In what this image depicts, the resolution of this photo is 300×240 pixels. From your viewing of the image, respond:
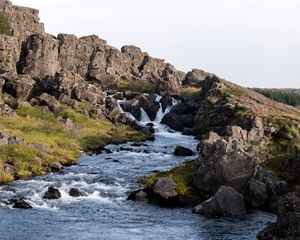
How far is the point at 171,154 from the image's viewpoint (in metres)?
92.8

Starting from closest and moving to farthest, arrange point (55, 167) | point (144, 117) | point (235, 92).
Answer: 1. point (55, 167)
2. point (235, 92)
3. point (144, 117)

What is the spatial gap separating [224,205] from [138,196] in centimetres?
1132

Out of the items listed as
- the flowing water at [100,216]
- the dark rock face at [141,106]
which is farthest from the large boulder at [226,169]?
the dark rock face at [141,106]

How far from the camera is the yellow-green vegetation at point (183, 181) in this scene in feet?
190

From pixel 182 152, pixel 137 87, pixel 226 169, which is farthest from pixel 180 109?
pixel 226 169

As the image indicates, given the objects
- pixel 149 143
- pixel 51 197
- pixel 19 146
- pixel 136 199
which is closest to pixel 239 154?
pixel 136 199

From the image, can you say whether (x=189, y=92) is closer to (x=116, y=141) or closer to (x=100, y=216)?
(x=116, y=141)

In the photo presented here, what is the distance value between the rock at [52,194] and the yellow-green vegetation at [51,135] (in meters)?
9.12

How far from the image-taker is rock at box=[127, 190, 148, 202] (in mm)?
57981

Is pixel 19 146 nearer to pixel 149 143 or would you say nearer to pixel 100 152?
pixel 100 152

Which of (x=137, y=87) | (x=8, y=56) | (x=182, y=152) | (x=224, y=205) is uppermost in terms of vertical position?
(x=137, y=87)

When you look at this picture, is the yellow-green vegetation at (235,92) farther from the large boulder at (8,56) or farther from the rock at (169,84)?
the large boulder at (8,56)

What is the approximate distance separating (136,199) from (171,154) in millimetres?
35390

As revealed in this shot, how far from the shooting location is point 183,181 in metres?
61.0
